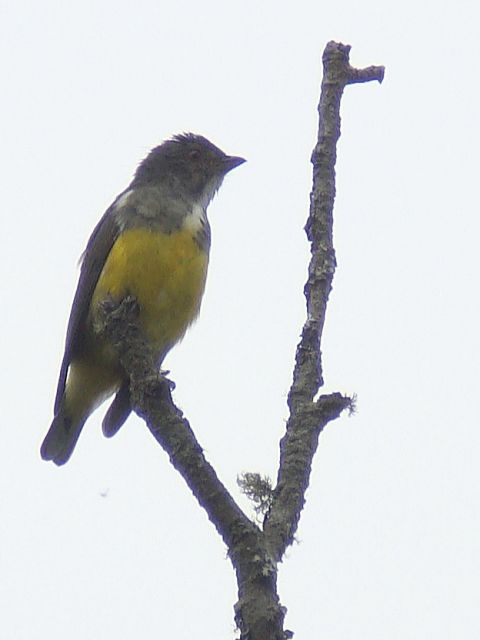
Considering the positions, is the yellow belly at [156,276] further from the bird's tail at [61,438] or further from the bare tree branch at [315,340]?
the bare tree branch at [315,340]

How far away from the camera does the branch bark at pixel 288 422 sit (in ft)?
11.8

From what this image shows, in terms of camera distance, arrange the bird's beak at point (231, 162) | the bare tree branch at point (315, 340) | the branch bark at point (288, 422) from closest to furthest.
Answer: the branch bark at point (288, 422)
the bare tree branch at point (315, 340)
the bird's beak at point (231, 162)

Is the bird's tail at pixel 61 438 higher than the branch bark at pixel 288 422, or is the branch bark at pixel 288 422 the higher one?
the bird's tail at pixel 61 438

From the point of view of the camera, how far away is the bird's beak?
8.58 meters

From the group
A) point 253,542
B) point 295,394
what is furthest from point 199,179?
point 253,542

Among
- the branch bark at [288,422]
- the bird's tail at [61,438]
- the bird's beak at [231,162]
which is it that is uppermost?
the bird's beak at [231,162]

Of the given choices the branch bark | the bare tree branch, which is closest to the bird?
the branch bark

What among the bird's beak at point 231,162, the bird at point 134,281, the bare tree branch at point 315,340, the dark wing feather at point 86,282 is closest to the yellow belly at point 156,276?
the bird at point 134,281

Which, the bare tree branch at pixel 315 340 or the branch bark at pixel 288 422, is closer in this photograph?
the branch bark at pixel 288 422

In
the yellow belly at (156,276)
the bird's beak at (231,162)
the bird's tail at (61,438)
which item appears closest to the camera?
the yellow belly at (156,276)

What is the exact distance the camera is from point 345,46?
496 centimetres

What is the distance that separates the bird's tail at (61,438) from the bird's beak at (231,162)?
2194 mm

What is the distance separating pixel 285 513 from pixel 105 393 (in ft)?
13.0

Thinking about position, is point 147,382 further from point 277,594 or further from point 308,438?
point 277,594
